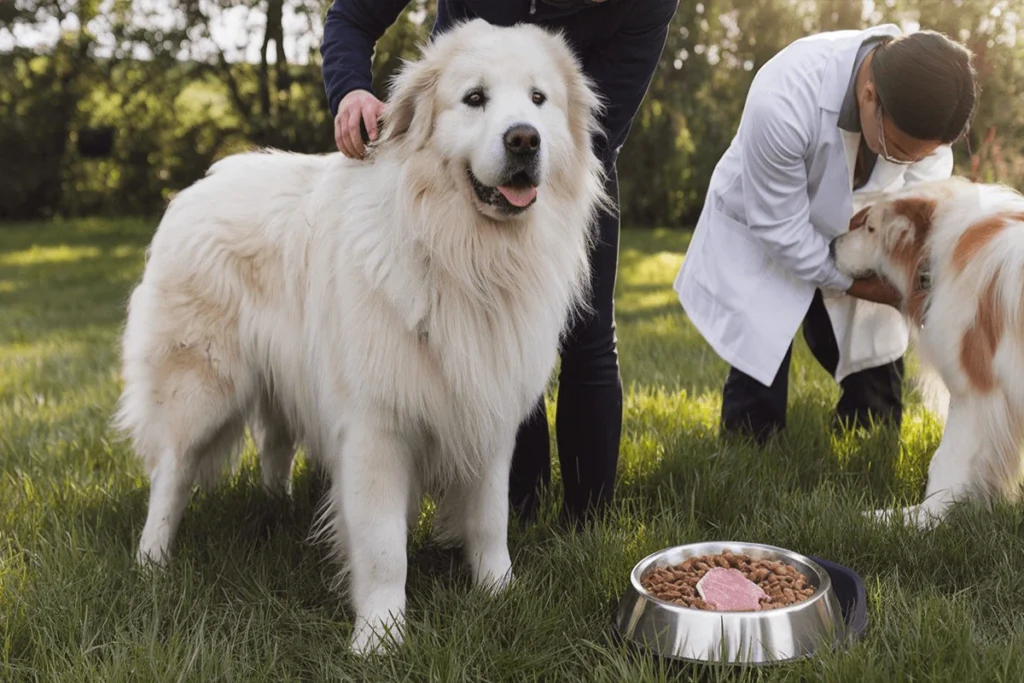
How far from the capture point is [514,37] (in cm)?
230

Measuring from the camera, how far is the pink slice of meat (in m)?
2.14

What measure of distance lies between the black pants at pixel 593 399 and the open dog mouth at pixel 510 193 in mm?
581

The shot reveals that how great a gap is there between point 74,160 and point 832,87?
13.0 m

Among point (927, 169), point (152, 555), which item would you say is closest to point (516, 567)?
point (152, 555)

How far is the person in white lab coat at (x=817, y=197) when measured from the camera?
2.94m

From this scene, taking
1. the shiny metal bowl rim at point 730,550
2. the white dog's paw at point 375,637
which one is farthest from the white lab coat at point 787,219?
the white dog's paw at point 375,637

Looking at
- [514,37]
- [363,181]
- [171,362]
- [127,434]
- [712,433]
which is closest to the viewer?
[514,37]

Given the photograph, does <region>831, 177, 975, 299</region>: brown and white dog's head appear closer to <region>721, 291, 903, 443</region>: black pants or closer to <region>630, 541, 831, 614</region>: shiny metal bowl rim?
<region>721, 291, 903, 443</region>: black pants

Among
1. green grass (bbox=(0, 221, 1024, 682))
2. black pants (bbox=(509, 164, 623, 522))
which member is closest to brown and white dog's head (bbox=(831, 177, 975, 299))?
green grass (bbox=(0, 221, 1024, 682))

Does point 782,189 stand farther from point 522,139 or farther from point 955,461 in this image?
point 522,139

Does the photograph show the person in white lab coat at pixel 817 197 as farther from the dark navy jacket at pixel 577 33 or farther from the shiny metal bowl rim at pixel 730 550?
the shiny metal bowl rim at pixel 730 550

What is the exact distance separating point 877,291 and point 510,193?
5.75 feet

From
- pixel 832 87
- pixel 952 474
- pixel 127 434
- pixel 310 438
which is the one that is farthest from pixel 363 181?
pixel 952 474

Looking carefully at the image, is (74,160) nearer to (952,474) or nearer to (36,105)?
(36,105)
